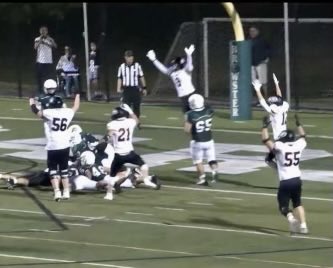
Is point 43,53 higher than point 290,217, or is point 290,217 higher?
point 43,53

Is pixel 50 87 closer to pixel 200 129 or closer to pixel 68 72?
pixel 200 129

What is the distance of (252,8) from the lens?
113 ft

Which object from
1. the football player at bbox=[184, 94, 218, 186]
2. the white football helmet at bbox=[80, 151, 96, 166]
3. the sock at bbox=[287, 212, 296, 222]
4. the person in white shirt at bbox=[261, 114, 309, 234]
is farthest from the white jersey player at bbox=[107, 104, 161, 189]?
the sock at bbox=[287, 212, 296, 222]

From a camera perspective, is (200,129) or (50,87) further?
(200,129)

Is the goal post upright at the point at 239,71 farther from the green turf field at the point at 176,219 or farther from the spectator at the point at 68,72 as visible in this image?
the spectator at the point at 68,72

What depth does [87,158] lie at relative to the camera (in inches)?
682

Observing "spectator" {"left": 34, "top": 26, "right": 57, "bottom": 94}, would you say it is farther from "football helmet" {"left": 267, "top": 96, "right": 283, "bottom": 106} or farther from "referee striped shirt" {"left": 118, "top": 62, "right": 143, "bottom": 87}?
"football helmet" {"left": 267, "top": 96, "right": 283, "bottom": 106}

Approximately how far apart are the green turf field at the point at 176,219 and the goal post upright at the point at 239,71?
3183 mm

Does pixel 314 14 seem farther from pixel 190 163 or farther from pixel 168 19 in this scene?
pixel 190 163

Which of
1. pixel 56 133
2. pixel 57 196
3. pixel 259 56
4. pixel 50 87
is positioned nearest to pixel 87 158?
pixel 57 196

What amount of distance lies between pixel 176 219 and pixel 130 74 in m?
10.0

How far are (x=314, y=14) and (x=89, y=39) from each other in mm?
6738

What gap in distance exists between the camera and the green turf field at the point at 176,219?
12531 millimetres

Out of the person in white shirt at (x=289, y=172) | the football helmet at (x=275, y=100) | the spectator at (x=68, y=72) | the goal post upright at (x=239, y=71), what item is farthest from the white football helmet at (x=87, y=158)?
the spectator at (x=68, y=72)
